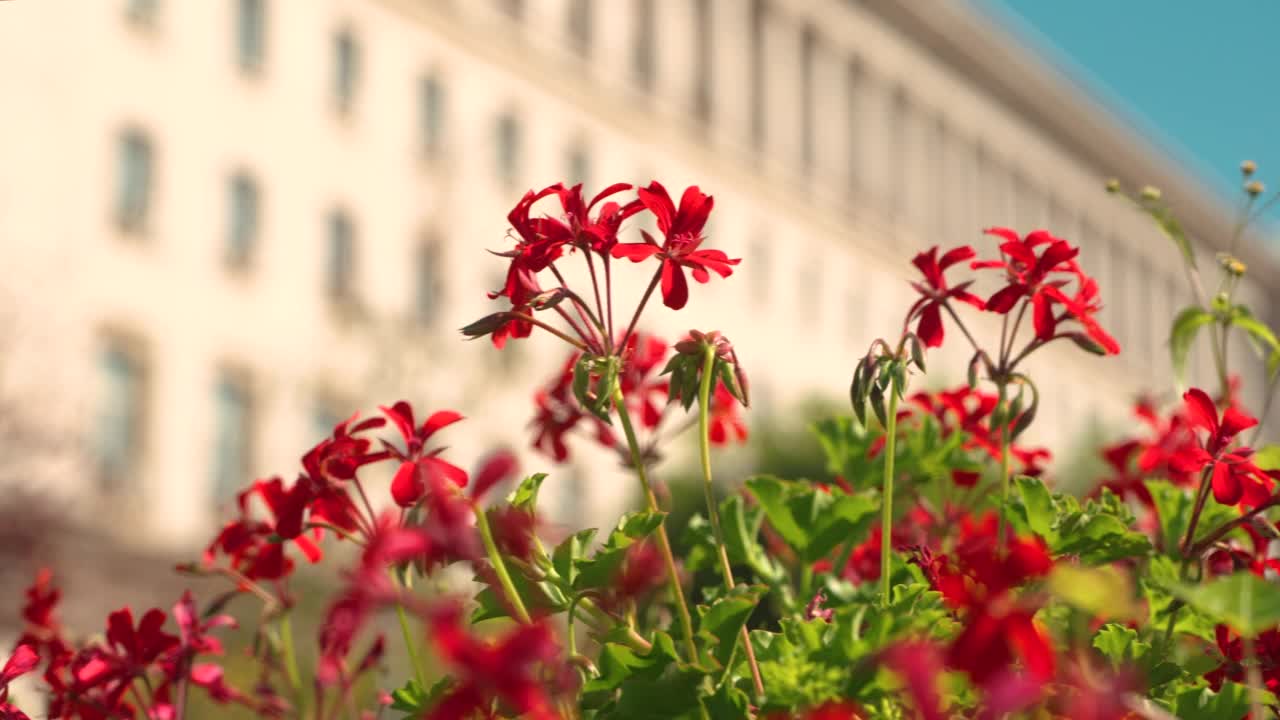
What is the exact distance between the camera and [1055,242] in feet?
5.08

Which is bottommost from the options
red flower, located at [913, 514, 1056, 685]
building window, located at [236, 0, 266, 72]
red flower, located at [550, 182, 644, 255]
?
red flower, located at [913, 514, 1056, 685]

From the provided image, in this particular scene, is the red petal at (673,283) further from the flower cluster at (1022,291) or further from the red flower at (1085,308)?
the red flower at (1085,308)

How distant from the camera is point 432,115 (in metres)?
32.2

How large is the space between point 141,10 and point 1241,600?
87.5 feet

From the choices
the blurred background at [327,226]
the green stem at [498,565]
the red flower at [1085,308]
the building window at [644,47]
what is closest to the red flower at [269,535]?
the green stem at [498,565]

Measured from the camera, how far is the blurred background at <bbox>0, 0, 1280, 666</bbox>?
75.9ft

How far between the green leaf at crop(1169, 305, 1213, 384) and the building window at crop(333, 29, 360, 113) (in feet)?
94.2

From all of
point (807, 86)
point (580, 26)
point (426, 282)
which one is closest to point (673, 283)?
point (426, 282)

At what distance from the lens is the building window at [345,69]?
2977 centimetres

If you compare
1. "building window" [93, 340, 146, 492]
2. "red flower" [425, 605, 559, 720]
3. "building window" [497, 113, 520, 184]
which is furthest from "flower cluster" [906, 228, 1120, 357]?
"building window" [497, 113, 520, 184]

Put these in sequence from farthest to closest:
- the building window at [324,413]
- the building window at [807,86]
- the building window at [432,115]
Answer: the building window at [807,86] → the building window at [432,115] → the building window at [324,413]

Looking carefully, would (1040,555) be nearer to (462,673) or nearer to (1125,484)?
(462,673)

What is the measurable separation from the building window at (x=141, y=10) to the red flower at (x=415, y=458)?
2556 centimetres

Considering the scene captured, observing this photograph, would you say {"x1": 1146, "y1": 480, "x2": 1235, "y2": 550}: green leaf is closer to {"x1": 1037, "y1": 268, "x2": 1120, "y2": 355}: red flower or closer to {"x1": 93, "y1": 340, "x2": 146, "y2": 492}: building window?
{"x1": 1037, "y1": 268, "x2": 1120, "y2": 355}: red flower
